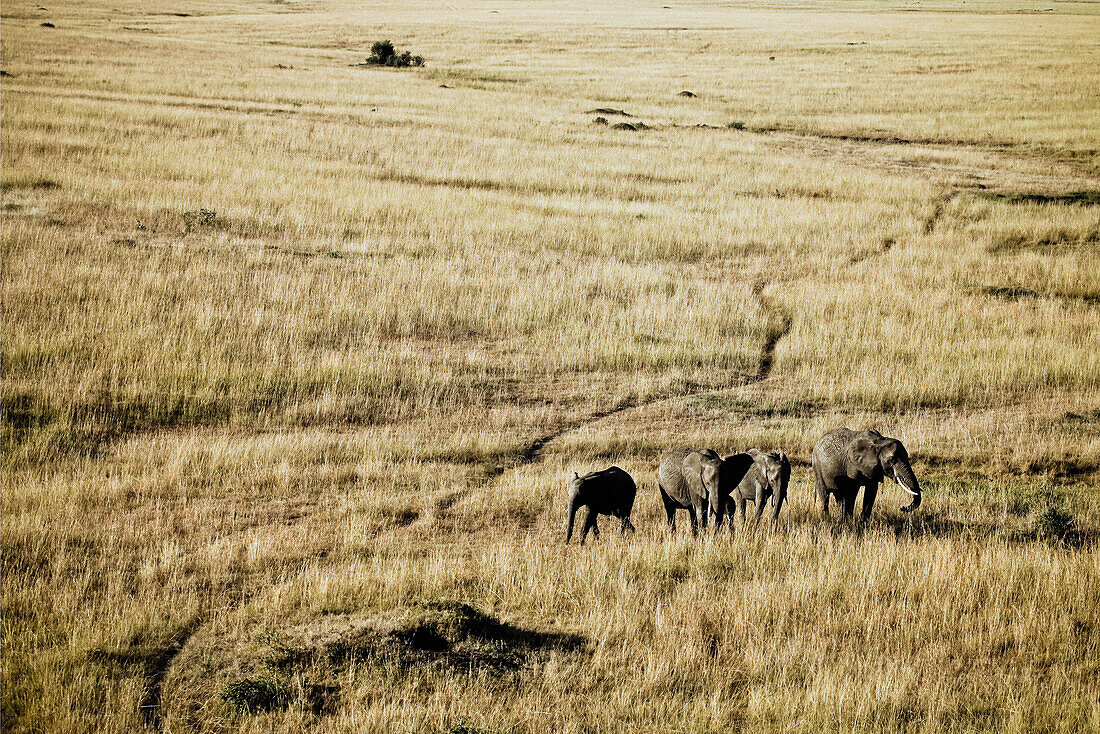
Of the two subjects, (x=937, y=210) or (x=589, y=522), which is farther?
(x=937, y=210)

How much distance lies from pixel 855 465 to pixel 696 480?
5.73 feet

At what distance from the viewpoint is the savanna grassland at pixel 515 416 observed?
6.75 metres

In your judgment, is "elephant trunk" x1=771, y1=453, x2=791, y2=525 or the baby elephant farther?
the baby elephant

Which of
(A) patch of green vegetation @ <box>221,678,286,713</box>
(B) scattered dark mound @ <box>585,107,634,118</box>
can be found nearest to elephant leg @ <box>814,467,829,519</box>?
(A) patch of green vegetation @ <box>221,678,286,713</box>

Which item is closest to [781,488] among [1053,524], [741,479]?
[741,479]

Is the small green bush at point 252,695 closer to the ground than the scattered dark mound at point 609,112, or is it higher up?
closer to the ground

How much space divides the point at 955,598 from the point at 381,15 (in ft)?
378

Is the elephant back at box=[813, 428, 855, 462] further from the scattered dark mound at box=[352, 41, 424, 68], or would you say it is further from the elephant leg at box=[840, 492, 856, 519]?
the scattered dark mound at box=[352, 41, 424, 68]

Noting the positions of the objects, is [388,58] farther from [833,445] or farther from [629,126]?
[833,445]

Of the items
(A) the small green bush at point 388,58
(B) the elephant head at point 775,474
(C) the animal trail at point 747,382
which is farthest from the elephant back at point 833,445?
(A) the small green bush at point 388,58

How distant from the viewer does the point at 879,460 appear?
Answer: 943cm

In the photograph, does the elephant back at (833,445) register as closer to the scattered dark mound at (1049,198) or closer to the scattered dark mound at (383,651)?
the scattered dark mound at (383,651)

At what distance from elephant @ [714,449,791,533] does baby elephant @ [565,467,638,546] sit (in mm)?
977

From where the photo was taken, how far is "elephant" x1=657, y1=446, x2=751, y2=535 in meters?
9.26
